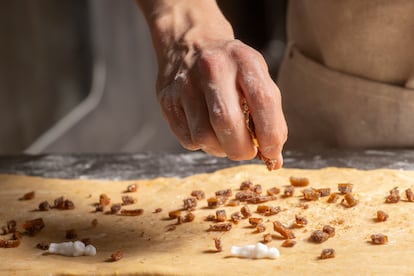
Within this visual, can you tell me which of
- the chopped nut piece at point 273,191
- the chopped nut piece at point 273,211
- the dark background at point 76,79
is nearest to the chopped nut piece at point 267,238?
the chopped nut piece at point 273,211

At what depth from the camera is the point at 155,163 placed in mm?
1996

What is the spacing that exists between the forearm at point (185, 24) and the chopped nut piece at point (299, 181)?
1.18 ft

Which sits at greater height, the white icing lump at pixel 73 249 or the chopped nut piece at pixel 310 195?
the chopped nut piece at pixel 310 195

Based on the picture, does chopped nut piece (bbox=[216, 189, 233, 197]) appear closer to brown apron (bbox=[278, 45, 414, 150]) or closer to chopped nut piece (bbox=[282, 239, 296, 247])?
chopped nut piece (bbox=[282, 239, 296, 247])

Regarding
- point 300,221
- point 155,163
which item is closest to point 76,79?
point 155,163

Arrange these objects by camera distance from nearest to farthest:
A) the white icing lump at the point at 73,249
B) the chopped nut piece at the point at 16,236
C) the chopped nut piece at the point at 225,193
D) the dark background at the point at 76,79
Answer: the white icing lump at the point at 73,249 → the chopped nut piece at the point at 16,236 → the chopped nut piece at the point at 225,193 → the dark background at the point at 76,79

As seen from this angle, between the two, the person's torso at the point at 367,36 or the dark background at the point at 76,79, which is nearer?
the person's torso at the point at 367,36

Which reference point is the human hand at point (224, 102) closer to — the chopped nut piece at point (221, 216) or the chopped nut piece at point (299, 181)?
the chopped nut piece at point (221, 216)

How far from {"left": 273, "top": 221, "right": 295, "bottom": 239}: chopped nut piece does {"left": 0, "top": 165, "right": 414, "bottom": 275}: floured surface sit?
15 millimetres

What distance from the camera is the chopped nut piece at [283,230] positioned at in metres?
1.41

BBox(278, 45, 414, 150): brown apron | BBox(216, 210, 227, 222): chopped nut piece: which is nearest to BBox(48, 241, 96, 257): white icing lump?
BBox(216, 210, 227, 222): chopped nut piece

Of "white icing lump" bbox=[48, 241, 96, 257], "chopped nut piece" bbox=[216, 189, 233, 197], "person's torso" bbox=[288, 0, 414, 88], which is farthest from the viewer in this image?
"person's torso" bbox=[288, 0, 414, 88]

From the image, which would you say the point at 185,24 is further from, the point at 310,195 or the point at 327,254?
the point at 327,254

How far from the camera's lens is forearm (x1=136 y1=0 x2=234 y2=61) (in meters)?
1.53
